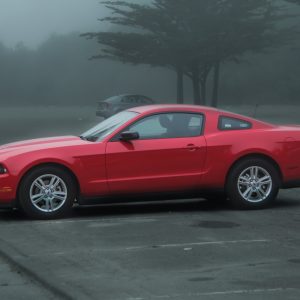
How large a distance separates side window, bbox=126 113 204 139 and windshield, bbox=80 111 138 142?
209 mm

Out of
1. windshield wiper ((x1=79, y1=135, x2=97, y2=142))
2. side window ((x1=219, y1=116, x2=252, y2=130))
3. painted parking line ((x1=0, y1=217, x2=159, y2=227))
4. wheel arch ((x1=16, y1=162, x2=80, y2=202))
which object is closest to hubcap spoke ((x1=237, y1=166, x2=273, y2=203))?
side window ((x1=219, y1=116, x2=252, y2=130))

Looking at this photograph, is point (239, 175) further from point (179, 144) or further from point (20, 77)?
point (20, 77)

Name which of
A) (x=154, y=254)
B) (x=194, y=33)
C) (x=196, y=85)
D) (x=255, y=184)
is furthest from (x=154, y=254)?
(x=196, y=85)

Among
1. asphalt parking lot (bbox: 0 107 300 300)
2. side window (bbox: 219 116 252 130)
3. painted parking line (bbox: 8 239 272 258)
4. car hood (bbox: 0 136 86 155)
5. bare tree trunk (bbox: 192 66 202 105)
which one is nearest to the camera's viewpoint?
asphalt parking lot (bbox: 0 107 300 300)

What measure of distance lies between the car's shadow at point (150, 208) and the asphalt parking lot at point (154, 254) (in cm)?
1

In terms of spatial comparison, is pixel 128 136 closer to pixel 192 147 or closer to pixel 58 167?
pixel 192 147

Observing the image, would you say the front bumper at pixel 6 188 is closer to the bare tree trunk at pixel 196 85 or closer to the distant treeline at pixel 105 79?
the bare tree trunk at pixel 196 85

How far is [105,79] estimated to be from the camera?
89.9 meters

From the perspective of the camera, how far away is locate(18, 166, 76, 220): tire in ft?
34.1

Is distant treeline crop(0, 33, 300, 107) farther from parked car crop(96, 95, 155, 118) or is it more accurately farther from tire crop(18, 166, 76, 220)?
tire crop(18, 166, 76, 220)

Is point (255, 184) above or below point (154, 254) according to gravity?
above

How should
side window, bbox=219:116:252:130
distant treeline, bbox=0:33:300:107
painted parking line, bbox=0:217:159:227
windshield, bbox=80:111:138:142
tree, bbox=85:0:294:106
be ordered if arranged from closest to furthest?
painted parking line, bbox=0:217:159:227 < windshield, bbox=80:111:138:142 < side window, bbox=219:116:252:130 < tree, bbox=85:0:294:106 < distant treeline, bbox=0:33:300:107

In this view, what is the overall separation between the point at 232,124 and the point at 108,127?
5.10ft

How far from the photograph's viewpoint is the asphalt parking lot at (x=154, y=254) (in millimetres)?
6773
